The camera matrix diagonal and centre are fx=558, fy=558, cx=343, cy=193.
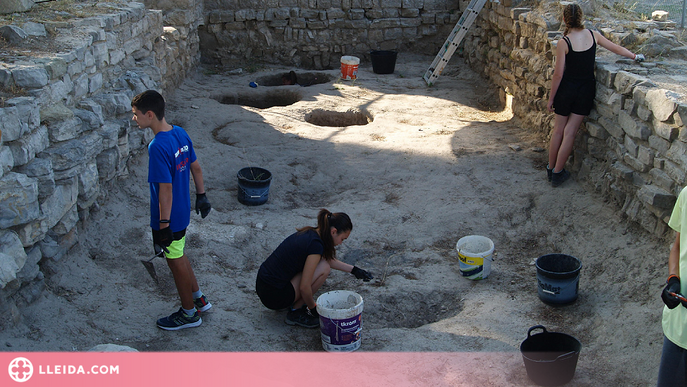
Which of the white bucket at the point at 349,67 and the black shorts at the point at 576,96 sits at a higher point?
the black shorts at the point at 576,96

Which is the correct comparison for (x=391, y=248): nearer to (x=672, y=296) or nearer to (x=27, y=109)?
(x=672, y=296)

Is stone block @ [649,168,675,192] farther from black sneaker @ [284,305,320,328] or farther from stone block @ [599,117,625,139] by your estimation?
black sneaker @ [284,305,320,328]

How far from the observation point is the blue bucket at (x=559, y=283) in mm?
4164

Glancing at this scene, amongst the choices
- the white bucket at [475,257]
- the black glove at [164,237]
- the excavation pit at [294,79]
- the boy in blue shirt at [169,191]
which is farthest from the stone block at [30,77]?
the excavation pit at [294,79]

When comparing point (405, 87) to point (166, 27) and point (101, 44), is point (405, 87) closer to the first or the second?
point (166, 27)

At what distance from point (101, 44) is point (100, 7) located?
4.51 ft

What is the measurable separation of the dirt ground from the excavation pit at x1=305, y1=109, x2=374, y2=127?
180mm

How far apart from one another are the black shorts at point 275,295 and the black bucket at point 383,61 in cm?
821

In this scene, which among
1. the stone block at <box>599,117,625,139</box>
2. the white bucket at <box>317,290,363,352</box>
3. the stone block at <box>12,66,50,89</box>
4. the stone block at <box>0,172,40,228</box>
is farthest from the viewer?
the stone block at <box>599,117,625,139</box>

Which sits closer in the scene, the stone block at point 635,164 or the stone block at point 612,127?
the stone block at point 635,164

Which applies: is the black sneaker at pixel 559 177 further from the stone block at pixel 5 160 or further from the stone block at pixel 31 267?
the stone block at pixel 5 160

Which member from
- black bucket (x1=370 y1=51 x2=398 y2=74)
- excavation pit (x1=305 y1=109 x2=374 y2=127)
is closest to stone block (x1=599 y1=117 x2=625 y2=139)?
excavation pit (x1=305 y1=109 x2=374 y2=127)

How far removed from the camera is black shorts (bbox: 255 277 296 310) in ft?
13.5

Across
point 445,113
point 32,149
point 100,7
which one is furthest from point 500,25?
point 32,149
